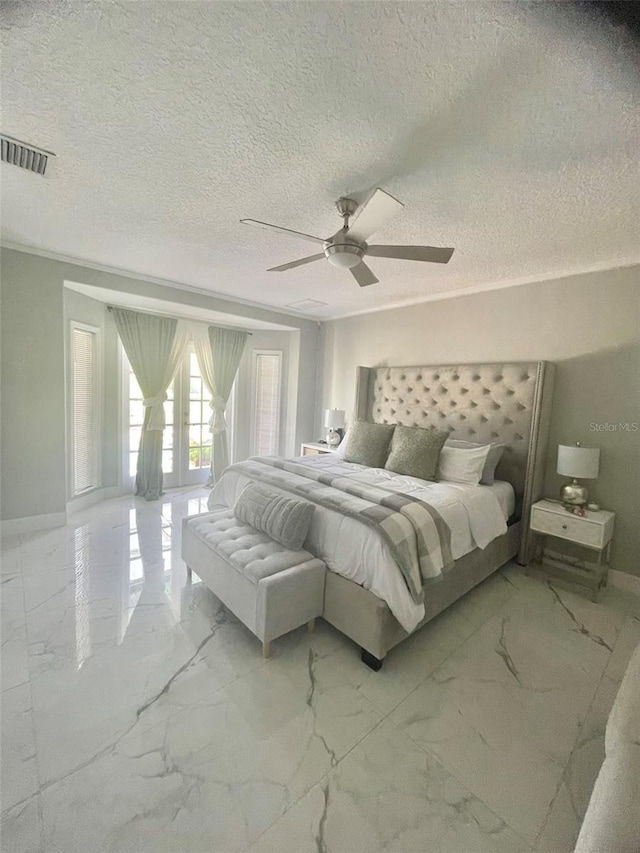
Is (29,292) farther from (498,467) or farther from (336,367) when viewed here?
(498,467)

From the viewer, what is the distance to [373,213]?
164 cm

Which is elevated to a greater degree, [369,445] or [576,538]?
[369,445]

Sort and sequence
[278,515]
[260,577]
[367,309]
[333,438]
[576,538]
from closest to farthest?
1. [260,577]
2. [278,515]
3. [576,538]
4. [367,309]
5. [333,438]

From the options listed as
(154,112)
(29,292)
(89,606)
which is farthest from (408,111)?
(29,292)

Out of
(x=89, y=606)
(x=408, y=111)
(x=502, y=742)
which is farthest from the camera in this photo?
(x=89, y=606)

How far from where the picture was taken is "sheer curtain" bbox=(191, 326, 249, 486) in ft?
16.1

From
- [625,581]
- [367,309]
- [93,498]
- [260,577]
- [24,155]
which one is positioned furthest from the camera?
[367,309]

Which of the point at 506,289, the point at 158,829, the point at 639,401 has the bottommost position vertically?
the point at 158,829

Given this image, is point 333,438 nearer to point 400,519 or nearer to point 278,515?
point 278,515

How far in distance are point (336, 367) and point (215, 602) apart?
3465 mm

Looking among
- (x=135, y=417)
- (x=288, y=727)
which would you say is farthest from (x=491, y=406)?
(x=135, y=417)

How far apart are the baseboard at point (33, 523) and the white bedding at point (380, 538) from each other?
5.13 ft

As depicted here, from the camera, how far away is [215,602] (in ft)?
7.63

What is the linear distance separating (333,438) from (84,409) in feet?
9.74
